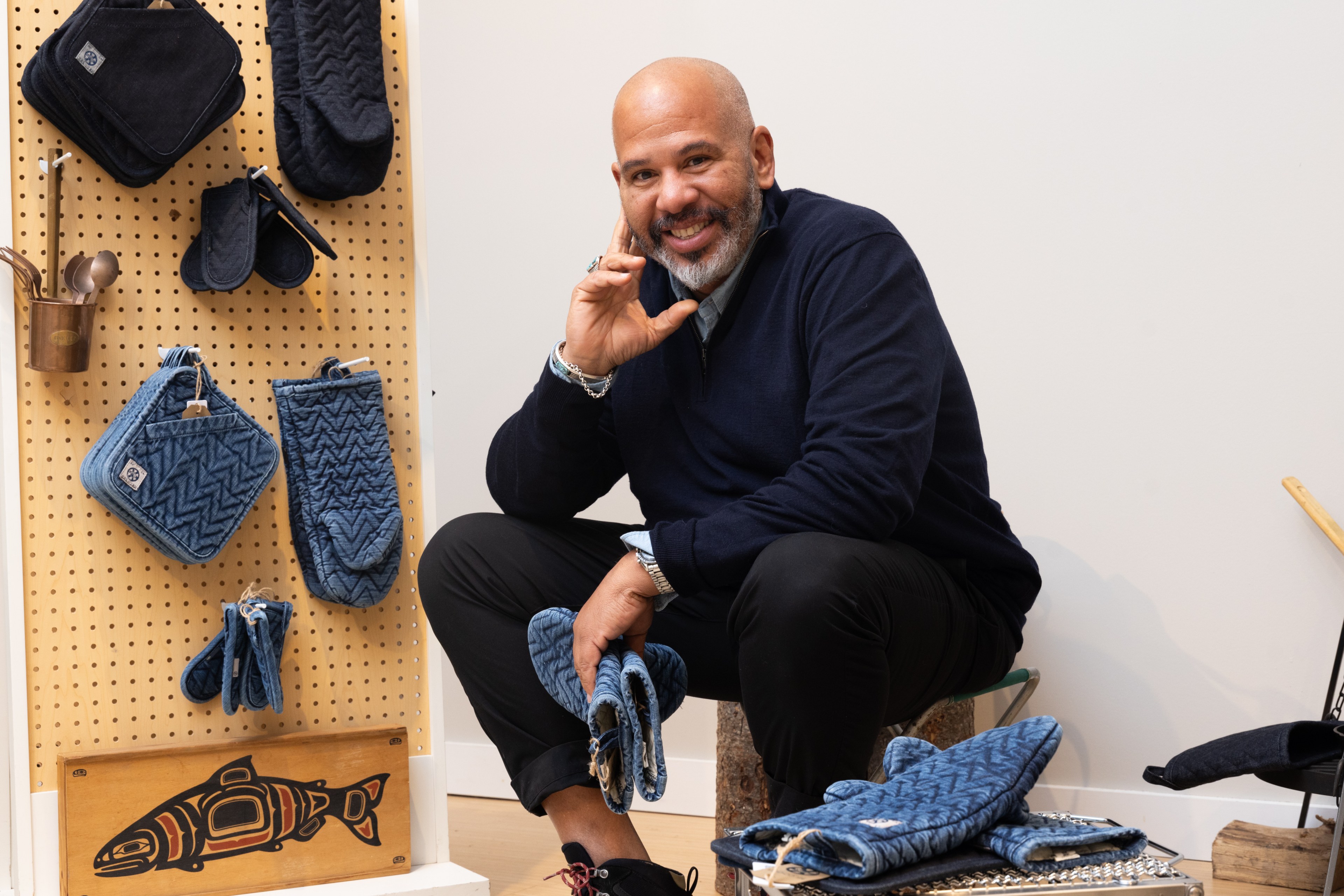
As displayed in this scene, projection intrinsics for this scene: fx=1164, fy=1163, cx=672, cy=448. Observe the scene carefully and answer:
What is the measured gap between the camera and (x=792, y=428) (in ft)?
5.50

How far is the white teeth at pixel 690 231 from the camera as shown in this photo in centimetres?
175

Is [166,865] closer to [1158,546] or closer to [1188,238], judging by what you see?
[1158,546]

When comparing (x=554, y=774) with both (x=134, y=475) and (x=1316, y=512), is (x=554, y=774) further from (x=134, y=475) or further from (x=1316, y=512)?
(x=1316, y=512)

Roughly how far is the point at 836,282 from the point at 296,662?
1140mm

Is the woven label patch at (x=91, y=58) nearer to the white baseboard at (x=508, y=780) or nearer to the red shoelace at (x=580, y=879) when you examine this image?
the red shoelace at (x=580, y=879)

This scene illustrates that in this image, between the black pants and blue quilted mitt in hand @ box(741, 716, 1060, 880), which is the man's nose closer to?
the black pants

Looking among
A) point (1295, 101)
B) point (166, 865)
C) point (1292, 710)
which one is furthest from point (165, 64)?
point (1292, 710)

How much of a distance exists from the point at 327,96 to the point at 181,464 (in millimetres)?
663

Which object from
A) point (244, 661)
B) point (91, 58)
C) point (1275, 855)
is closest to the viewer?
point (91, 58)

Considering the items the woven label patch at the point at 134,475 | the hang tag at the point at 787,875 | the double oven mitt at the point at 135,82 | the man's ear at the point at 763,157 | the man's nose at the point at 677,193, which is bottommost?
the hang tag at the point at 787,875

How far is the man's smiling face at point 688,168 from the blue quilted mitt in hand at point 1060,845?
0.98 meters

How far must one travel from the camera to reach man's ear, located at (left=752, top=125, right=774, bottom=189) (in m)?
1.83

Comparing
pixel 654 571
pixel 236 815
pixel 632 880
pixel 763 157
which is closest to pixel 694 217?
pixel 763 157

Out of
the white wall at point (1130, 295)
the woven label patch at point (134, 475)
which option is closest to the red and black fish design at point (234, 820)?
the woven label patch at point (134, 475)
